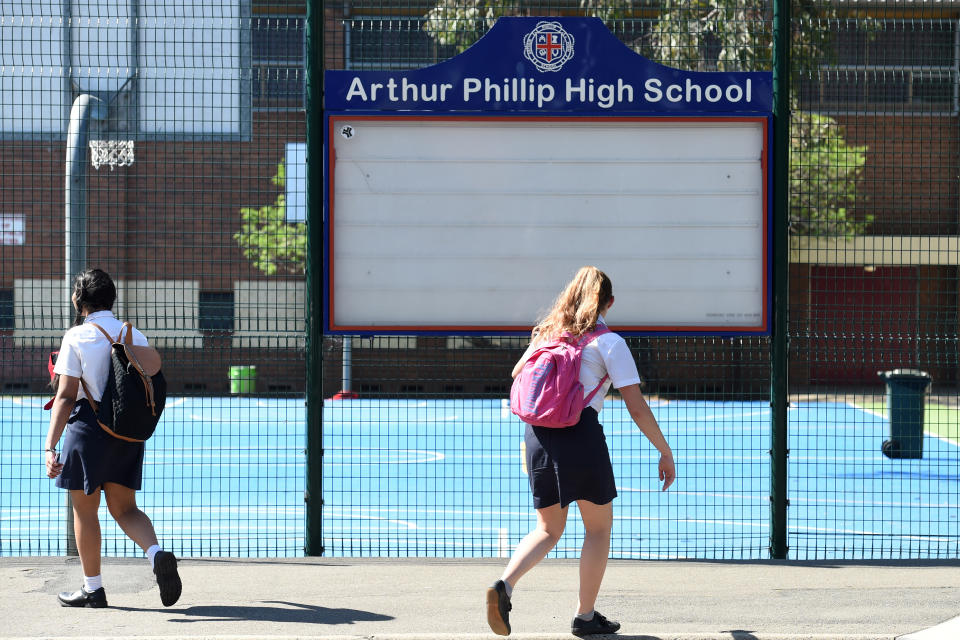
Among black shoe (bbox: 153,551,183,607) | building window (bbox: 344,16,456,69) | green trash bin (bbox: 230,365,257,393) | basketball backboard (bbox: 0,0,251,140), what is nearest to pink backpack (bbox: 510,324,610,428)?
black shoe (bbox: 153,551,183,607)

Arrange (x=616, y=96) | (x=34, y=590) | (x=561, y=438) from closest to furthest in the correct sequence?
(x=561, y=438)
(x=34, y=590)
(x=616, y=96)

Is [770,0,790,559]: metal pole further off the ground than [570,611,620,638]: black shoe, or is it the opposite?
[770,0,790,559]: metal pole

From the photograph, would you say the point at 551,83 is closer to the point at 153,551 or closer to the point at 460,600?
the point at 460,600

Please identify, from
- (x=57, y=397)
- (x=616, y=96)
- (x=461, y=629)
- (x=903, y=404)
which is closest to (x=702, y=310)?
(x=616, y=96)

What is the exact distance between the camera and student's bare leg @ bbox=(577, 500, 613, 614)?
17.3 feet

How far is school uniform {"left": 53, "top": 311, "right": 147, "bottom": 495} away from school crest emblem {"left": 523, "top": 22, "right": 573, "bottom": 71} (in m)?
3.27

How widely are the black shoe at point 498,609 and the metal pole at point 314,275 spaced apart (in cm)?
239

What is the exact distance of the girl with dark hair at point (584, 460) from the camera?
5148 millimetres

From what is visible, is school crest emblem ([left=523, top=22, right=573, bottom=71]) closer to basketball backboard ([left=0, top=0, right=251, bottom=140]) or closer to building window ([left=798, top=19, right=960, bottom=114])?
building window ([left=798, top=19, right=960, bottom=114])

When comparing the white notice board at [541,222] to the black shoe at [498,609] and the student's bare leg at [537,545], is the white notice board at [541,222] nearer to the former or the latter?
the student's bare leg at [537,545]

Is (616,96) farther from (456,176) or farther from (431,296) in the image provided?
(431,296)

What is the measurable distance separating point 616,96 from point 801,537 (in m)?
4.34

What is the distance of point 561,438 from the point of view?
523 cm

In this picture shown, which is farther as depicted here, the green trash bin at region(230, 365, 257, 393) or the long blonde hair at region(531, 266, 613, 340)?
the green trash bin at region(230, 365, 257, 393)
